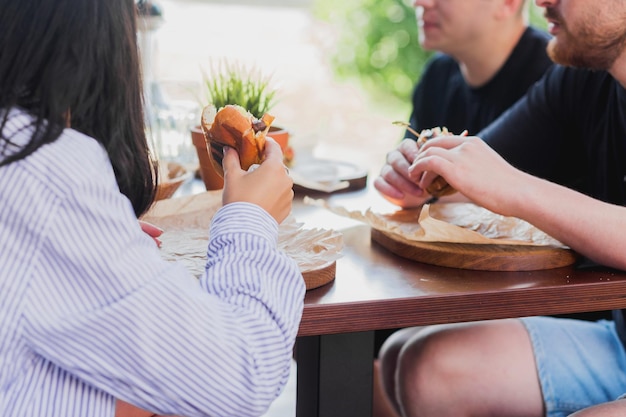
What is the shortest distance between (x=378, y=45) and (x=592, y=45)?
413 cm

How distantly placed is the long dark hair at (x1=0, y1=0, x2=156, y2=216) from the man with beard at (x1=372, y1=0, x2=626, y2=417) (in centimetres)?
56

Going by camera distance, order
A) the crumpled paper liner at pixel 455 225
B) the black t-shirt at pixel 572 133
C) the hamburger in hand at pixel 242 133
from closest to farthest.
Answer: the hamburger in hand at pixel 242 133 → the crumpled paper liner at pixel 455 225 → the black t-shirt at pixel 572 133

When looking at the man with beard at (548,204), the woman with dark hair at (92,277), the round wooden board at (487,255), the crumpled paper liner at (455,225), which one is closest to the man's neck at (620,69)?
the man with beard at (548,204)

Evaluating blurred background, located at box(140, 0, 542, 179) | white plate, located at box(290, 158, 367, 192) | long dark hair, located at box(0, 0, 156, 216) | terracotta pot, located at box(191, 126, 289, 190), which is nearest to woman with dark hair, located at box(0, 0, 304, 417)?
long dark hair, located at box(0, 0, 156, 216)

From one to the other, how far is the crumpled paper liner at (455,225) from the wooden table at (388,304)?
50mm

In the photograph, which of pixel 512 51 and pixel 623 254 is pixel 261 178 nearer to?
pixel 623 254

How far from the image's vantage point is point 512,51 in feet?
8.08

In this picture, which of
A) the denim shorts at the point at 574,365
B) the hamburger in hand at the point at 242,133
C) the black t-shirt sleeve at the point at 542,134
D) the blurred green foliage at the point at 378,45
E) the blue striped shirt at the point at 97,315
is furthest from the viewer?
the blurred green foliage at the point at 378,45

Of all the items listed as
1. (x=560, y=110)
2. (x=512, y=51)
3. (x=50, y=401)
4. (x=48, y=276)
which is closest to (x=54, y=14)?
(x=48, y=276)

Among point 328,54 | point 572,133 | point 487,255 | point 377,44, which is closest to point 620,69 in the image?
point 572,133

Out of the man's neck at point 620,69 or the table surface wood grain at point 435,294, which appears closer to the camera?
the table surface wood grain at point 435,294

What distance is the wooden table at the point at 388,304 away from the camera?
107cm

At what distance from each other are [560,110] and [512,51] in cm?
67

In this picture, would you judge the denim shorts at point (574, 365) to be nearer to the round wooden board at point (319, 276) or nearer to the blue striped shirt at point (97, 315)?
the round wooden board at point (319, 276)
